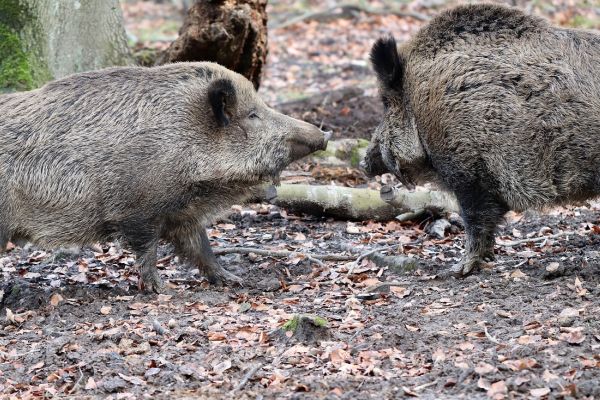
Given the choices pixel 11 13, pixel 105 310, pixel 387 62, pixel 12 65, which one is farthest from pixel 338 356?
pixel 11 13

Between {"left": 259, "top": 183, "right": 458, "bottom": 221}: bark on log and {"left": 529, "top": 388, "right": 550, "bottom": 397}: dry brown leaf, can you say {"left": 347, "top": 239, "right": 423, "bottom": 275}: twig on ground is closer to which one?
{"left": 259, "top": 183, "right": 458, "bottom": 221}: bark on log

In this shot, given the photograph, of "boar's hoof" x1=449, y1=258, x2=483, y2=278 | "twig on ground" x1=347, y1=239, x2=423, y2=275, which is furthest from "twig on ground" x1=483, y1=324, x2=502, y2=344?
"twig on ground" x1=347, y1=239, x2=423, y2=275

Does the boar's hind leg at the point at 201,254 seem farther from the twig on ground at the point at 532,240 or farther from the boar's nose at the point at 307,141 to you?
the twig on ground at the point at 532,240

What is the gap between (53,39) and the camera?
34.3ft

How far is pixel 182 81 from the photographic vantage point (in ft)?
26.6

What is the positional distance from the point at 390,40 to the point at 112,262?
3.45 m

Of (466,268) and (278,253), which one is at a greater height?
(466,268)

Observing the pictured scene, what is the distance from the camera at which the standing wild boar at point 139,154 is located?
25.7 ft

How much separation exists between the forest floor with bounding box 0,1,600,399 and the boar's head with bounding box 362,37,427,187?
0.86 meters

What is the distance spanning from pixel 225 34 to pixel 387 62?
329 cm

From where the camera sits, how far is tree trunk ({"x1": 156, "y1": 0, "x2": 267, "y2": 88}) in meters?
10.9

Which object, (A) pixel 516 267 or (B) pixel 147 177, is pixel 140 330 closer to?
(B) pixel 147 177

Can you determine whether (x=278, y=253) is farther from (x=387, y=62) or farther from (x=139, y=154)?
(x=387, y=62)

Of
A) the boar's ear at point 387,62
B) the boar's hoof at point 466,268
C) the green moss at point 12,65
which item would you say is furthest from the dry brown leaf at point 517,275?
the green moss at point 12,65
